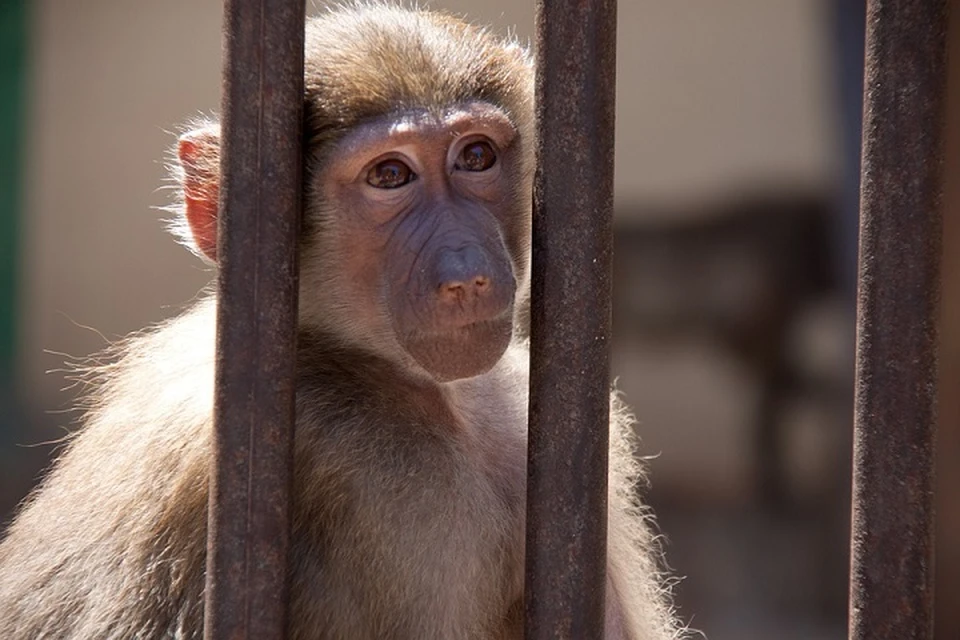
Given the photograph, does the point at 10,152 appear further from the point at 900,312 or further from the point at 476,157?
the point at 900,312

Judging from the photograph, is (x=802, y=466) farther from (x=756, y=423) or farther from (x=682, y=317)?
(x=682, y=317)

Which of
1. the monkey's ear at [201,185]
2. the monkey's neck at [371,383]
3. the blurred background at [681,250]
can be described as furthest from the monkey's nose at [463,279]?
the blurred background at [681,250]

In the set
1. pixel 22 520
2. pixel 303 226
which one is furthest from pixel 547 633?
pixel 22 520

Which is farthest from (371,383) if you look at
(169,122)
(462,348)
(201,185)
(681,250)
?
(681,250)

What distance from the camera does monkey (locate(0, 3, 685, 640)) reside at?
2.16 m

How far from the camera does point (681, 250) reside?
6664 mm

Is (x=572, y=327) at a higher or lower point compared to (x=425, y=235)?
lower

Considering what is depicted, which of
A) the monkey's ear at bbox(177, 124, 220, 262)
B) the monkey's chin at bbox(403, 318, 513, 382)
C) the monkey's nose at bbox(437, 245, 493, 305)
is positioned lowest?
the monkey's chin at bbox(403, 318, 513, 382)

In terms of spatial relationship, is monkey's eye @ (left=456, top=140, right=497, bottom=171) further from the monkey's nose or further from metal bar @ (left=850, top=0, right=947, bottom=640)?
metal bar @ (left=850, top=0, right=947, bottom=640)

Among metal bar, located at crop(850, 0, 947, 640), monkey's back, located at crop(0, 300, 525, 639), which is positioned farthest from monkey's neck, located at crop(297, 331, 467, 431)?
metal bar, located at crop(850, 0, 947, 640)

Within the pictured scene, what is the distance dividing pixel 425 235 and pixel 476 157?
25 cm

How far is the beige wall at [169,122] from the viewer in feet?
20.1

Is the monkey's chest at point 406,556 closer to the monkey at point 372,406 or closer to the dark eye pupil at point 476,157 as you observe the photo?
the monkey at point 372,406

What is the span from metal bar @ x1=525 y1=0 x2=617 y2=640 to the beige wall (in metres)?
4.26
